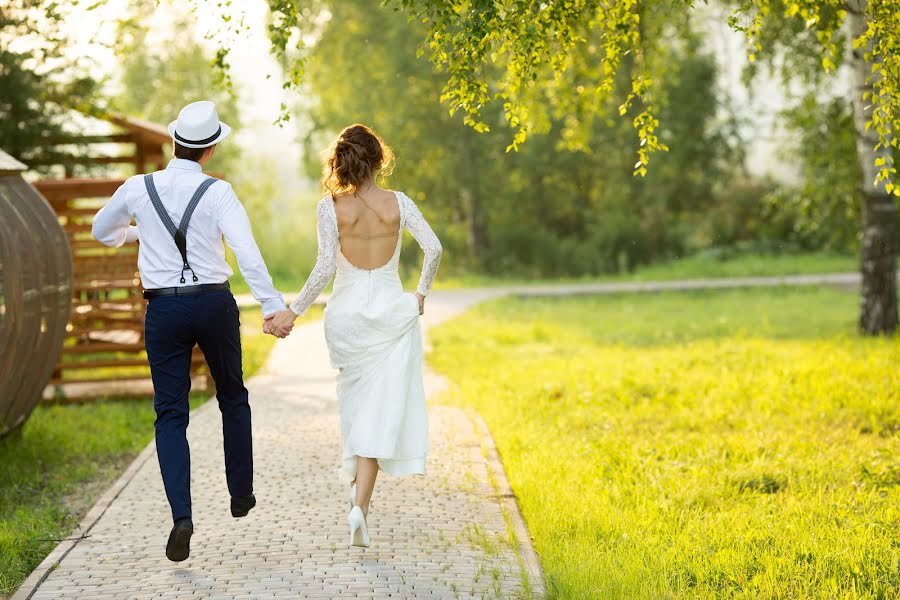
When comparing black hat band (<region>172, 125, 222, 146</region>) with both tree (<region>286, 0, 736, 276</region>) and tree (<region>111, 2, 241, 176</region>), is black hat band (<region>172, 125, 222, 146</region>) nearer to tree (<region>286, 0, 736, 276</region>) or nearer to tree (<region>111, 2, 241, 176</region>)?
tree (<region>286, 0, 736, 276</region>)

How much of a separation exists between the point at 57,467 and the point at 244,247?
3876mm

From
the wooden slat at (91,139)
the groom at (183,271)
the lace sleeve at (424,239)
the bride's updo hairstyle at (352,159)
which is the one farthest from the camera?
the wooden slat at (91,139)

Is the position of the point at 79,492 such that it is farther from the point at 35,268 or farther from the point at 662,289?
the point at 662,289

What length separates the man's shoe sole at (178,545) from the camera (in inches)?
212

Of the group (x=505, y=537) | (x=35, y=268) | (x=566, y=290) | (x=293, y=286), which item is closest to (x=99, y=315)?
(x=35, y=268)

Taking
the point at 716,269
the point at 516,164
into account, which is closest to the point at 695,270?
the point at 716,269

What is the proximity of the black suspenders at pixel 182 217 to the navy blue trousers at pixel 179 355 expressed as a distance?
16cm

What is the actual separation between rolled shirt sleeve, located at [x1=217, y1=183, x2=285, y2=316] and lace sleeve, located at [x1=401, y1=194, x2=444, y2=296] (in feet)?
2.59

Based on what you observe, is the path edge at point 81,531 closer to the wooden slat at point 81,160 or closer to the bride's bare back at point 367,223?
the bride's bare back at point 367,223

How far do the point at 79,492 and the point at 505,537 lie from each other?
10.8 ft

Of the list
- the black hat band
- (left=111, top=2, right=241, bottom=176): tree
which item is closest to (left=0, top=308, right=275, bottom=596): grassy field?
the black hat band

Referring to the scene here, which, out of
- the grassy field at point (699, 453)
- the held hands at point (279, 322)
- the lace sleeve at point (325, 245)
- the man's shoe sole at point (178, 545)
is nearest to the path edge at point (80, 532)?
the man's shoe sole at point (178, 545)

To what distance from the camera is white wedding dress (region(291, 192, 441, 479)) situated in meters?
5.87

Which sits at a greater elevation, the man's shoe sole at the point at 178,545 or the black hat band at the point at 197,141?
the black hat band at the point at 197,141
